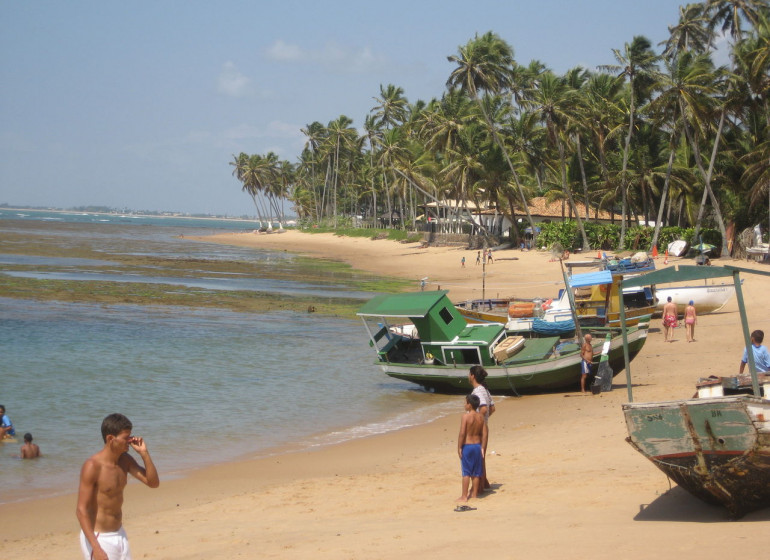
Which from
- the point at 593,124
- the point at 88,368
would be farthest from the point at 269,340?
the point at 593,124

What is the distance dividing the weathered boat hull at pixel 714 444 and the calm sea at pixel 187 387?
756 centimetres

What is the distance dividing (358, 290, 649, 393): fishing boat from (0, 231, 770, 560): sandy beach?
2.50 ft

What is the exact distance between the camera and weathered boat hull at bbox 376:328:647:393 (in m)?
17.2

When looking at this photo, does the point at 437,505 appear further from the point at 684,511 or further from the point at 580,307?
the point at 580,307

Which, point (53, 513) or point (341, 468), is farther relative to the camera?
point (341, 468)

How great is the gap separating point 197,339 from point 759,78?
1145 inches

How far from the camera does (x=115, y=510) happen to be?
5.75 m

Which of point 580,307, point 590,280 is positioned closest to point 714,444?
point 590,280

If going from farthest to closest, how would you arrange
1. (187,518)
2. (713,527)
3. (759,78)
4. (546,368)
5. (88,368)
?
(759,78) < (88,368) < (546,368) < (187,518) < (713,527)

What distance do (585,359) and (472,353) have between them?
106 inches

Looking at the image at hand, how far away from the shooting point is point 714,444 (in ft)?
24.1

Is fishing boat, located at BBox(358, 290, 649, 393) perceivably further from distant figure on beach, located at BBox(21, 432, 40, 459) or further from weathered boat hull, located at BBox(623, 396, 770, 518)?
weathered boat hull, located at BBox(623, 396, 770, 518)

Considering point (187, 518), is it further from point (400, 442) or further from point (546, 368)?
point (546, 368)

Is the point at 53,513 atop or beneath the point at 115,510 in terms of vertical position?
beneath
